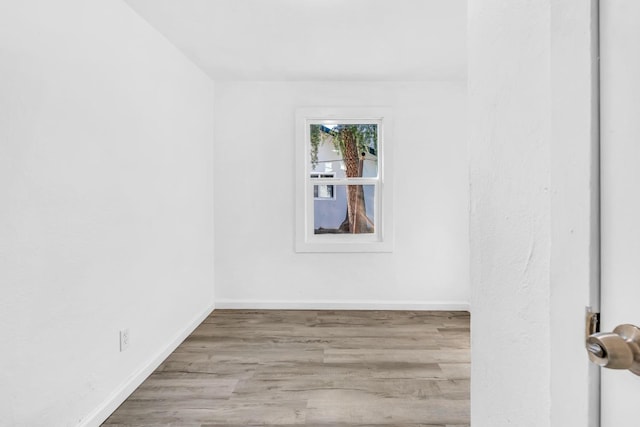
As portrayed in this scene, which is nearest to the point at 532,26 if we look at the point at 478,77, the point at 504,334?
the point at 478,77

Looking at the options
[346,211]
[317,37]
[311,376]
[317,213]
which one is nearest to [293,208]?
[317,213]

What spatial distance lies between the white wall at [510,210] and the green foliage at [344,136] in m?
3.01

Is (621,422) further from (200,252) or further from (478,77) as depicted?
(200,252)

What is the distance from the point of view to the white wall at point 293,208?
389 cm

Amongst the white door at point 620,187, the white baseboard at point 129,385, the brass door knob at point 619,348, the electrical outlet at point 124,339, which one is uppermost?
the white door at point 620,187

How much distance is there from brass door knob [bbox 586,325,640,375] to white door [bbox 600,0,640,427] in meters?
0.02

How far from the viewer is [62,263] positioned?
68.7 inches

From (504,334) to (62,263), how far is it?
183cm

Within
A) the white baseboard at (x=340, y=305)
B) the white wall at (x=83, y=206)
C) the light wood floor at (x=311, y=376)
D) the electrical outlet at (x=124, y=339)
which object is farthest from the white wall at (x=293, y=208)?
the electrical outlet at (x=124, y=339)

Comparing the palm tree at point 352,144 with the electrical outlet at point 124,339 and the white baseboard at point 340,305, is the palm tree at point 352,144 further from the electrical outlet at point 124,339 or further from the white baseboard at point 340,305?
the electrical outlet at point 124,339

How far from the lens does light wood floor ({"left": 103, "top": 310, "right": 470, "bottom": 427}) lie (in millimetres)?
2045

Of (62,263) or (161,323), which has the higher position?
(62,263)

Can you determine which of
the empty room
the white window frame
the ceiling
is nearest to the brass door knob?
the empty room

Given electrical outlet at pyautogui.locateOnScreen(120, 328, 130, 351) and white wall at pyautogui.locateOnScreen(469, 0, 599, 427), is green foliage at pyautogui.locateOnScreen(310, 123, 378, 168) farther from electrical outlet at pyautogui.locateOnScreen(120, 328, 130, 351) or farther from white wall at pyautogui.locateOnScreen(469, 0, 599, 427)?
white wall at pyautogui.locateOnScreen(469, 0, 599, 427)
